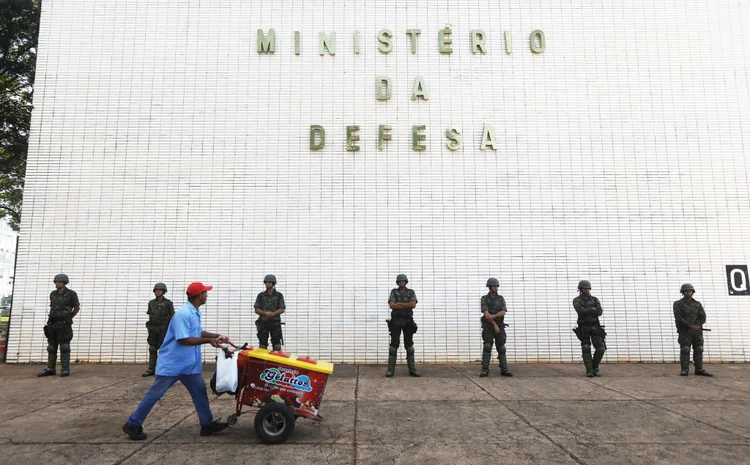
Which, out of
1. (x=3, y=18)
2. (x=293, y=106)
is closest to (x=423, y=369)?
(x=293, y=106)

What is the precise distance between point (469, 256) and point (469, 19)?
18.7 feet

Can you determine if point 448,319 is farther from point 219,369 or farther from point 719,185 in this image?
point 719,185

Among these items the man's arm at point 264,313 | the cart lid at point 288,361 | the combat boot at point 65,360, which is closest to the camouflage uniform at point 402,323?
the man's arm at point 264,313

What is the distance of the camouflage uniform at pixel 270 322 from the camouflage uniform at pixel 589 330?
5.64 meters

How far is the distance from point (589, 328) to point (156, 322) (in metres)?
8.13

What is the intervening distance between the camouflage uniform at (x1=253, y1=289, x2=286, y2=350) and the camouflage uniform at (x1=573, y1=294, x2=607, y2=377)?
564cm

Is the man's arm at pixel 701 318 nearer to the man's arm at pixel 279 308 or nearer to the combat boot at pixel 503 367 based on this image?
the combat boot at pixel 503 367

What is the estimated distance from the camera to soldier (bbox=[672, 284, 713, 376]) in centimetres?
803

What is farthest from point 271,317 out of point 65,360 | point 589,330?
point 589,330

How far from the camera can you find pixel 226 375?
4203 millimetres

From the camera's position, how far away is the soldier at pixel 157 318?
825cm

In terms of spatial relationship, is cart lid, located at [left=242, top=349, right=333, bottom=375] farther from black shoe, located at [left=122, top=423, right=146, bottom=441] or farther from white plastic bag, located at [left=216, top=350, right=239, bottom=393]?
black shoe, located at [left=122, top=423, right=146, bottom=441]

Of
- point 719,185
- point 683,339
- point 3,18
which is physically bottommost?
point 683,339

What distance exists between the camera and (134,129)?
9828 millimetres
